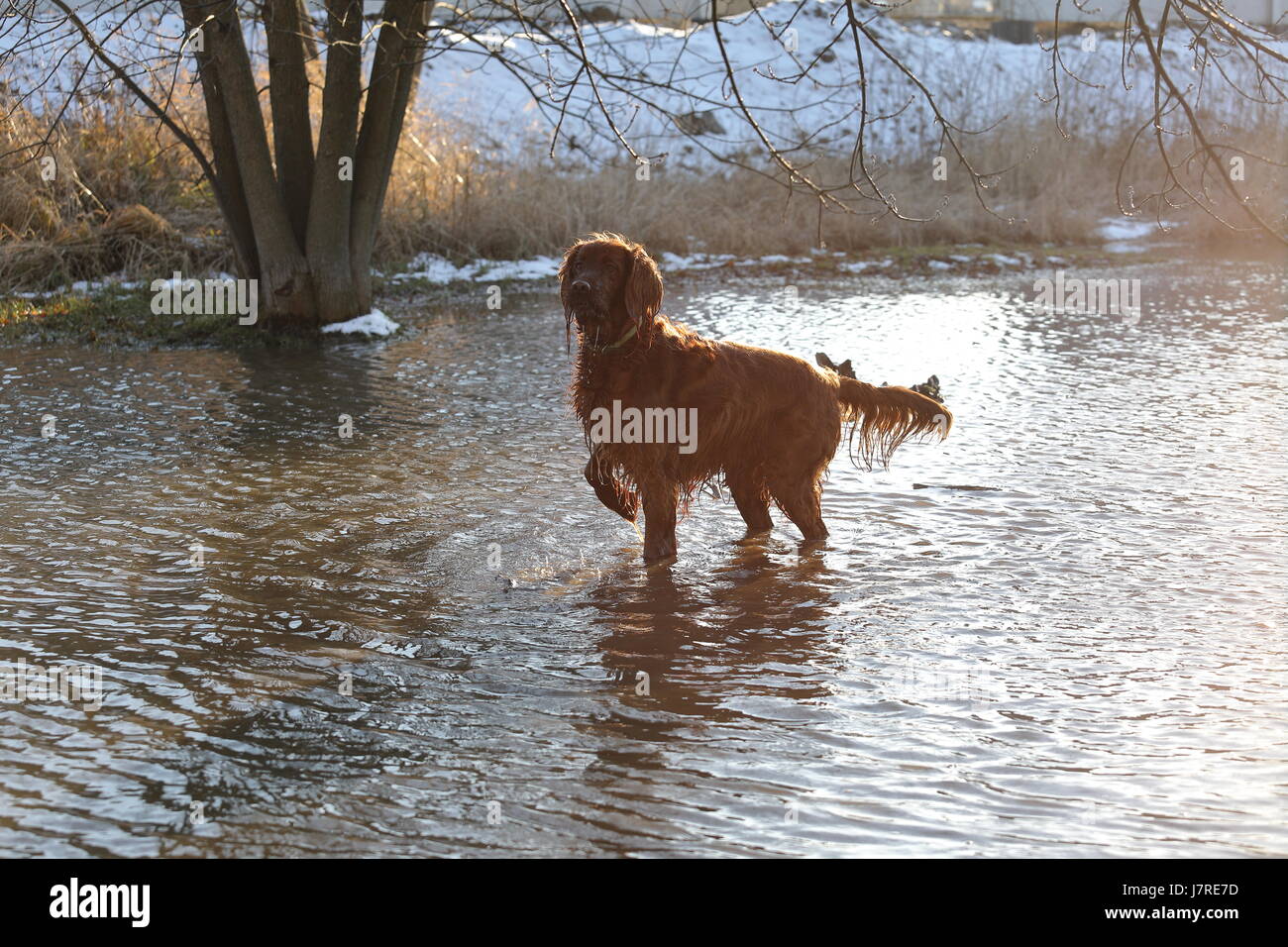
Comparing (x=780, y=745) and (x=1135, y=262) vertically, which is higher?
(x=1135, y=262)

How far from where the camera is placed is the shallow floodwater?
366 cm

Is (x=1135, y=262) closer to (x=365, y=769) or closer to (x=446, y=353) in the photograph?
(x=446, y=353)

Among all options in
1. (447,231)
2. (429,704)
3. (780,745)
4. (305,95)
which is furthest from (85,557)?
(447,231)

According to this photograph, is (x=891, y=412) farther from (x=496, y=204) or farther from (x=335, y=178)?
(x=496, y=204)

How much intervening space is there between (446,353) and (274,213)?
2.22 m

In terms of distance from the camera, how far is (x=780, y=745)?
414cm

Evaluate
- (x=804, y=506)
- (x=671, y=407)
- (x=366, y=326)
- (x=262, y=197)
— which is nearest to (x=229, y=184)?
(x=262, y=197)

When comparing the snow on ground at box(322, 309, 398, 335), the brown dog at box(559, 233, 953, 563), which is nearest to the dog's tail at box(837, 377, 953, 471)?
the brown dog at box(559, 233, 953, 563)

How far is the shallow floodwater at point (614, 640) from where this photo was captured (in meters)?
3.66

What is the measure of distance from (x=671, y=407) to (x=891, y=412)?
143 centimetres

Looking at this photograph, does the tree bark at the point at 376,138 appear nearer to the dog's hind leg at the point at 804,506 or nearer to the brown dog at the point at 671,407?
the brown dog at the point at 671,407

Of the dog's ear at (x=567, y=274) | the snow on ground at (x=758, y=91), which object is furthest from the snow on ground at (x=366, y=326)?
the dog's ear at (x=567, y=274)

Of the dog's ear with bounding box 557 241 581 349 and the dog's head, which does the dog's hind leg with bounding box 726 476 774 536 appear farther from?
the dog's ear with bounding box 557 241 581 349

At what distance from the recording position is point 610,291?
19.5ft
